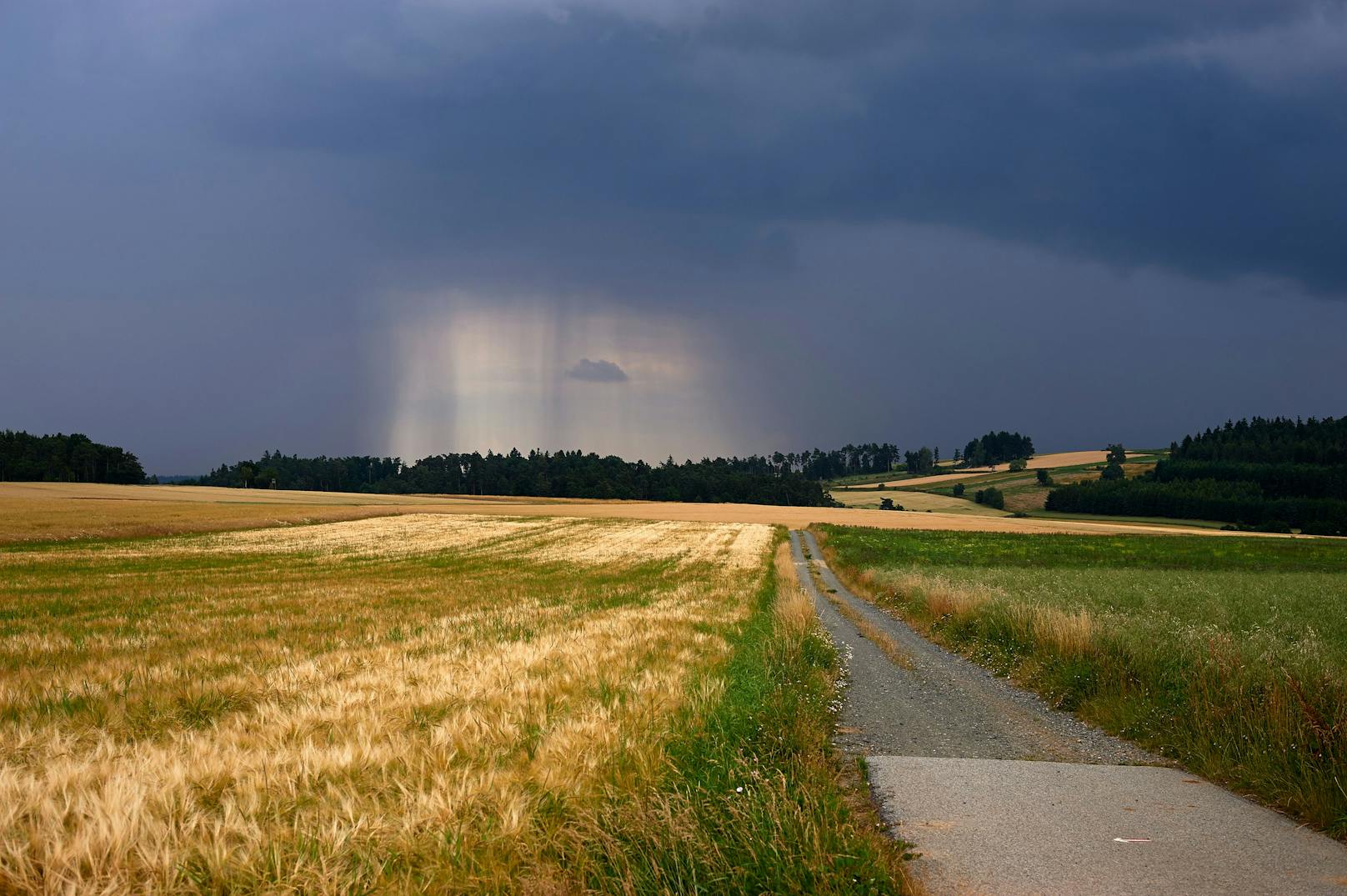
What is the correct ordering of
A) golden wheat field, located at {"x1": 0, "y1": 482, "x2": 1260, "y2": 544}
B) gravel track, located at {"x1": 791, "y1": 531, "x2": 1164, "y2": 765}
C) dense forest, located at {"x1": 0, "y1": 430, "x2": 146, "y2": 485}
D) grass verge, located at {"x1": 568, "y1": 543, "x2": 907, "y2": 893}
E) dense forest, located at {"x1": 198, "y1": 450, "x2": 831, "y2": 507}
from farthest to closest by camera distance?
1. dense forest, located at {"x1": 198, "y1": 450, "x2": 831, "y2": 507}
2. dense forest, located at {"x1": 0, "y1": 430, "x2": 146, "y2": 485}
3. golden wheat field, located at {"x1": 0, "y1": 482, "x2": 1260, "y2": 544}
4. gravel track, located at {"x1": 791, "y1": 531, "x2": 1164, "y2": 765}
5. grass verge, located at {"x1": 568, "y1": 543, "x2": 907, "y2": 893}

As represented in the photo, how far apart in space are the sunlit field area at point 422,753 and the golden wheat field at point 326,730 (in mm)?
31

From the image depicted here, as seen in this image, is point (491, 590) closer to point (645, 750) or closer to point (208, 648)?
point (208, 648)

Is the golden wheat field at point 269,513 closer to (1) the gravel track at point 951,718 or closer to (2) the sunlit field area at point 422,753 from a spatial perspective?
(2) the sunlit field area at point 422,753

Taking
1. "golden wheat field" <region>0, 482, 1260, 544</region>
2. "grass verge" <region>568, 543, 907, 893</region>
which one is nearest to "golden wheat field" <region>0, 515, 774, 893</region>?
"grass verge" <region>568, 543, 907, 893</region>

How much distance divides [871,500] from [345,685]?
176m

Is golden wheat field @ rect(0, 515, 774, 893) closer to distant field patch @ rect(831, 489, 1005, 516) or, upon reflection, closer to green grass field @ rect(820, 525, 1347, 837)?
green grass field @ rect(820, 525, 1347, 837)

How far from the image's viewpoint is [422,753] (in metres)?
6.34

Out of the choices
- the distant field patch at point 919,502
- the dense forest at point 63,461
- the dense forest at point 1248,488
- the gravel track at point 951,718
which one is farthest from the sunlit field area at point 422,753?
the dense forest at point 63,461

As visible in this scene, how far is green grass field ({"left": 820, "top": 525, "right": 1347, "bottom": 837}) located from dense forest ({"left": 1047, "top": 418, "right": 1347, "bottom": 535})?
109 metres

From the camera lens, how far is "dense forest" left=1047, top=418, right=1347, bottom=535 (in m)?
119

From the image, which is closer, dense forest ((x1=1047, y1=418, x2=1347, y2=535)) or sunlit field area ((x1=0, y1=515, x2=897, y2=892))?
sunlit field area ((x1=0, y1=515, x2=897, y2=892))

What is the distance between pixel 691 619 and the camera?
615 inches

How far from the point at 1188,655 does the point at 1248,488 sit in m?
161

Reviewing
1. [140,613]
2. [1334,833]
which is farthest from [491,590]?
[1334,833]
